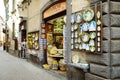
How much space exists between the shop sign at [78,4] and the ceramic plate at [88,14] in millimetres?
335

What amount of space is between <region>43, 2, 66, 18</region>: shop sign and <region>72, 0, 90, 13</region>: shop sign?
1.28 m

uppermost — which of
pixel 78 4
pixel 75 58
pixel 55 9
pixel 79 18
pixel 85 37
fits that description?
pixel 55 9

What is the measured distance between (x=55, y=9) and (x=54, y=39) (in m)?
2.56

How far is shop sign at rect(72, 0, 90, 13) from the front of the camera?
8216mm

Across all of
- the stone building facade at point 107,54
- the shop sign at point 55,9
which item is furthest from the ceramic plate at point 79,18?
the shop sign at point 55,9

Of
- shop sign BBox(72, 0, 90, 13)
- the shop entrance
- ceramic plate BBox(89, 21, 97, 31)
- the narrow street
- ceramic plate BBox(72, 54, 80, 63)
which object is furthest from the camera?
the shop entrance

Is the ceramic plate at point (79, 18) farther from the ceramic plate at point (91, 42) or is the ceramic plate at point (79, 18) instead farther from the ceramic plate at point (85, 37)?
the ceramic plate at point (91, 42)

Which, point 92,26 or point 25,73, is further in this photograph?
point 25,73

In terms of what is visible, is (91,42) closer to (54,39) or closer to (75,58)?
(75,58)

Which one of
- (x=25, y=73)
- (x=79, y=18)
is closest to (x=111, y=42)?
(x=79, y=18)

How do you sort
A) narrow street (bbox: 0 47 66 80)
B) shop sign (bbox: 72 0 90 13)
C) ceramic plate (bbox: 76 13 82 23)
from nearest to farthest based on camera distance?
shop sign (bbox: 72 0 90 13)
ceramic plate (bbox: 76 13 82 23)
narrow street (bbox: 0 47 66 80)

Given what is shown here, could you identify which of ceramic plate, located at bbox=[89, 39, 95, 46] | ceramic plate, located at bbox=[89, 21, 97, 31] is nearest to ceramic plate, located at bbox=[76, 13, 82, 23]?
ceramic plate, located at bbox=[89, 21, 97, 31]

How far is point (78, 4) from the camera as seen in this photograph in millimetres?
8805

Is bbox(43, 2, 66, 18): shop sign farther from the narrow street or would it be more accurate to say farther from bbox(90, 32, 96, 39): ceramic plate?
bbox(90, 32, 96, 39): ceramic plate
